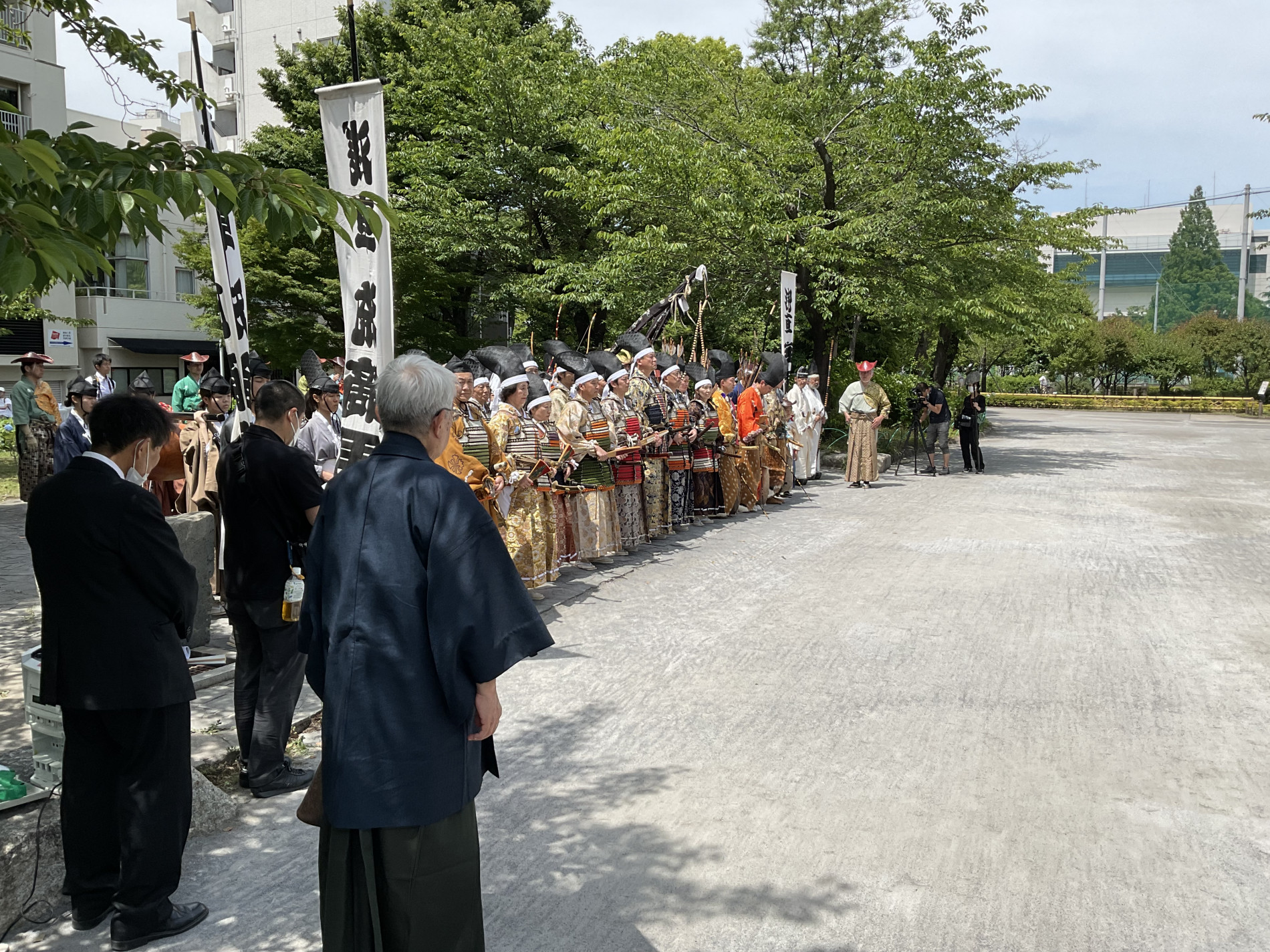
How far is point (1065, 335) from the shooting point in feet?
136

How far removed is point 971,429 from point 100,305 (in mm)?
27053

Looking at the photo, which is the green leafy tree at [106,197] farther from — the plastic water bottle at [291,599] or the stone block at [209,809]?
the stone block at [209,809]

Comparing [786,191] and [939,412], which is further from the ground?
[786,191]

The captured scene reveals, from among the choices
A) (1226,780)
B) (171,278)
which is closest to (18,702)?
(1226,780)

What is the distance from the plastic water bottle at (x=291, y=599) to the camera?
4203 mm

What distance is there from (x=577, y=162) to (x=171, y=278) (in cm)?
1926

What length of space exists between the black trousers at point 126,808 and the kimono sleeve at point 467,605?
1.37 metres

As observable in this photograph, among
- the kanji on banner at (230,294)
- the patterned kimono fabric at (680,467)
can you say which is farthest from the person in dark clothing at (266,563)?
the patterned kimono fabric at (680,467)

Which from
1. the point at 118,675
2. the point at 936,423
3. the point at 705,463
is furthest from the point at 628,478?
the point at 936,423

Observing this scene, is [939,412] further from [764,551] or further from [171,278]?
[171,278]

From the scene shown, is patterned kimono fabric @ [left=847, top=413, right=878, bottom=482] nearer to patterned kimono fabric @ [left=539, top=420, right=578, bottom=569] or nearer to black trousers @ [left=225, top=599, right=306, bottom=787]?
patterned kimono fabric @ [left=539, top=420, right=578, bottom=569]

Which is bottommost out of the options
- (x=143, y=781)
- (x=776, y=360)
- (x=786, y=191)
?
(x=143, y=781)

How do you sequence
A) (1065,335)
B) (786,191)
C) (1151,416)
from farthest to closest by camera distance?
(1065,335) < (1151,416) < (786,191)

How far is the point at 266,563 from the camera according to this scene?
4223mm
